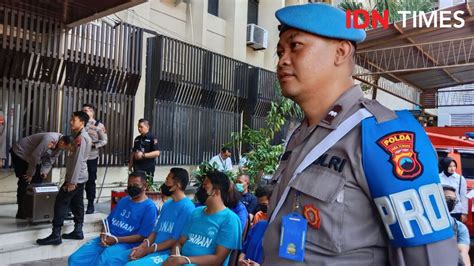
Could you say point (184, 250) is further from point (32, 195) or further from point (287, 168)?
point (32, 195)

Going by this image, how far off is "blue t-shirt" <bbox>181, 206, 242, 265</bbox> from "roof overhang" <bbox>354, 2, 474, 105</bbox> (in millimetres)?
3912

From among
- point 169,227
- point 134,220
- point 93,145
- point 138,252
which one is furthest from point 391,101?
point 138,252

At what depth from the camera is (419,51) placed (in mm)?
6863

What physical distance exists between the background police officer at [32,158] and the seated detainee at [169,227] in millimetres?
2445

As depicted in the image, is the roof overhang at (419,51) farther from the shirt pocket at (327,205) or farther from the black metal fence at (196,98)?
the shirt pocket at (327,205)

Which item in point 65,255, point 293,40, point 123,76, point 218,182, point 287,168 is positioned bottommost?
point 65,255

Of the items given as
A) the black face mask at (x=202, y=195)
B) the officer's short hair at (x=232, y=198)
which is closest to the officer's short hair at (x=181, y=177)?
the black face mask at (x=202, y=195)

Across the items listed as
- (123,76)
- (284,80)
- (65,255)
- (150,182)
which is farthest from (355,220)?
(123,76)

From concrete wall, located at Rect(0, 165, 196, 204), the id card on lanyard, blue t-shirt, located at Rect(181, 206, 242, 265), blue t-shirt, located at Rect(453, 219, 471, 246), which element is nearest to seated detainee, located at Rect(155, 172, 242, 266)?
Answer: blue t-shirt, located at Rect(181, 206, 242, 265)

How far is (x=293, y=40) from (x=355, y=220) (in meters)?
0.54

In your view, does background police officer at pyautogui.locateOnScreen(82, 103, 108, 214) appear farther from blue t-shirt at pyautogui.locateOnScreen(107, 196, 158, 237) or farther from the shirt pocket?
the shirt pocket

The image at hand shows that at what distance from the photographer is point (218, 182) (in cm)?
379

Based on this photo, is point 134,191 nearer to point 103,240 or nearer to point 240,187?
point 103,240

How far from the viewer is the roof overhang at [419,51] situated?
19.2ft
